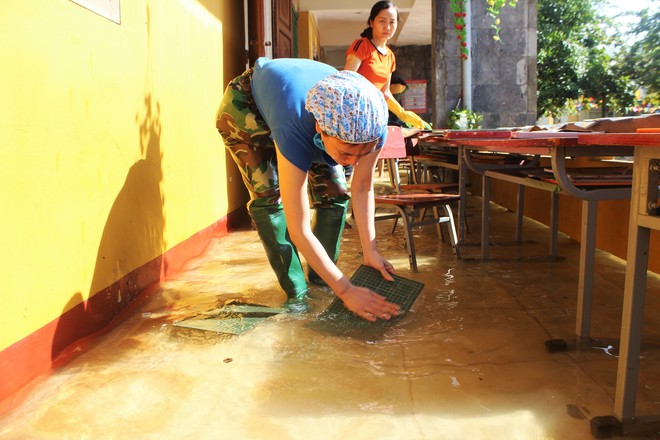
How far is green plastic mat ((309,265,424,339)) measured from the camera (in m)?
2.25

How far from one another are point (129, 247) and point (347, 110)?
4.61 feet

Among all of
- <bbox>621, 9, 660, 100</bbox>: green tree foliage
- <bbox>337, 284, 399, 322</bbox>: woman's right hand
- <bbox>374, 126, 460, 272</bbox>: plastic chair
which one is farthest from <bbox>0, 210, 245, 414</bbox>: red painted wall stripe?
<bbox>621, 9, 660, 100</bbox>: green tree foliage

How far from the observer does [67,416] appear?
1.63 metres

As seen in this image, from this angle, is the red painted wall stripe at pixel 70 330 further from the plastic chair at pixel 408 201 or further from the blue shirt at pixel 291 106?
the plastic chair at pixel 408 201

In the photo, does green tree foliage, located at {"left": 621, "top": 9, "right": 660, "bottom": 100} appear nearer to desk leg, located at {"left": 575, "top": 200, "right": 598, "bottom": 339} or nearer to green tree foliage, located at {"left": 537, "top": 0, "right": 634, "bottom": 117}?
green tree foliage, located at {"left": 537, "top": 0, "right": 634, "bottom": 117}

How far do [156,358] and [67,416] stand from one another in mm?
443

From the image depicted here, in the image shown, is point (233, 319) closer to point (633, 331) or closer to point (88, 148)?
point (88, 148)

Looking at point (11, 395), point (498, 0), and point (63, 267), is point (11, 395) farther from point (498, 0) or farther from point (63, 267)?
point (498, 0)

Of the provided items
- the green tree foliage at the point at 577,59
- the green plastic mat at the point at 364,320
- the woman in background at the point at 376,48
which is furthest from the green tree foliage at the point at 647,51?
the green plastic mat at the point at 364,320

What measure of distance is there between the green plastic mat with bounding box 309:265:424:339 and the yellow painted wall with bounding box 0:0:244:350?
0.98 meters

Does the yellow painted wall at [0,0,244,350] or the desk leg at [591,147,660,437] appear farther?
the yellow painted wall at [0,0,244,350]

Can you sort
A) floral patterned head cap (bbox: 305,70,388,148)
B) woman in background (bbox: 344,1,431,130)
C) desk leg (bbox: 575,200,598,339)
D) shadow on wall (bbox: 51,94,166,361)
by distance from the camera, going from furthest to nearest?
woman in background (bbox: 344,1,431,130) → shadow on wall (bbox: 51,94,166,361) → desk leg (bbox: 575,200,598,339) → floral patterned head cap (bbox: 305,70,388,148)

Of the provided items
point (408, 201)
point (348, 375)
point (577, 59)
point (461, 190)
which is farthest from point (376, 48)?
point (577, 59)

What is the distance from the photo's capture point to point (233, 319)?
2432 mm
